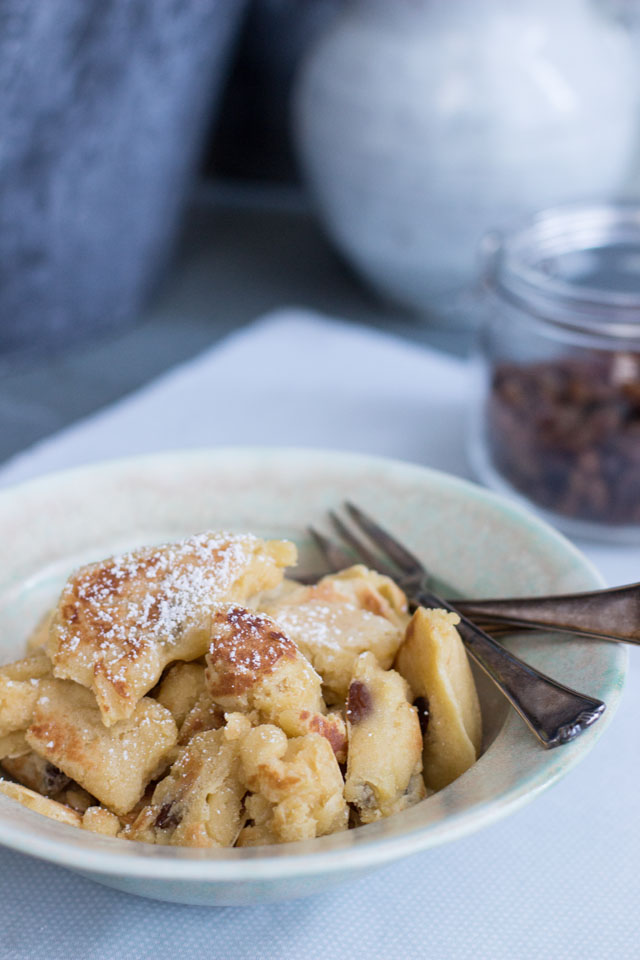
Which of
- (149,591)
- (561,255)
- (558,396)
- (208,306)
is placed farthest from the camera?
(208,306)

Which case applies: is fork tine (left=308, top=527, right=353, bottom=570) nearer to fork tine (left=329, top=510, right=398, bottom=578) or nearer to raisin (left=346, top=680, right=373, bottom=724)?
fork tine (left=329, top=510, right=398, bottom=578)

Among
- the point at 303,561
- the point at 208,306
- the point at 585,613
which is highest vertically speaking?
the point at 585,613

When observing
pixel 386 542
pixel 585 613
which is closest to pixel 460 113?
pixel 386 542

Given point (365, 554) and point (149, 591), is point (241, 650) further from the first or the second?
point (365, 554)

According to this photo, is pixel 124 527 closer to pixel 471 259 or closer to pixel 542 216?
pixel 542 216

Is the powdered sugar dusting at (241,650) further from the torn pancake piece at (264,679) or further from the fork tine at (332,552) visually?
the fork tine at (332,552)

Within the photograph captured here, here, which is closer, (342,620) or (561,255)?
(342,620)

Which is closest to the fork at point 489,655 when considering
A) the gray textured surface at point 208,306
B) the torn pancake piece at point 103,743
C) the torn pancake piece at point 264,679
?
the torn pancake piece at point 264,679
